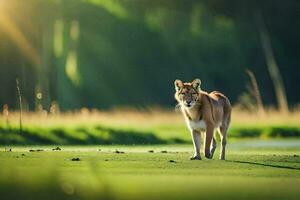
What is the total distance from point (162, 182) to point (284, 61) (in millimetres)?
22424

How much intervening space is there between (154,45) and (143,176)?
23.7 metres

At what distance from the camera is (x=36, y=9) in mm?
27000

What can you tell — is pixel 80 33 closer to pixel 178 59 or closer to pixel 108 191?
pixel 178 59

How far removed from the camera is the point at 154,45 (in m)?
32.8

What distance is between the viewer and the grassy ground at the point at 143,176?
7496 millimetres

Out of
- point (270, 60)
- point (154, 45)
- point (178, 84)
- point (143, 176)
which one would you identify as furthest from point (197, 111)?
point (154, 45)

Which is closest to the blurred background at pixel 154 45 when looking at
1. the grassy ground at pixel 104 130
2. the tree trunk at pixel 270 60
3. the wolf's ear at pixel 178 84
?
the tree trunk at pixel 270 60

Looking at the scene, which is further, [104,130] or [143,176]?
[104,130]

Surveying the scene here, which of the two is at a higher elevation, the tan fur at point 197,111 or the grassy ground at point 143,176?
the tan fur at point 197,111

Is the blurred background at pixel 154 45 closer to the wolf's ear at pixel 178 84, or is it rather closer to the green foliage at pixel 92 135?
the green foliage at pixel 92 135

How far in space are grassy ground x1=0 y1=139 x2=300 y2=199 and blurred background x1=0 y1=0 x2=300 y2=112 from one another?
14.5 m

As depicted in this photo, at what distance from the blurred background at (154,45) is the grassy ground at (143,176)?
47.7 feet

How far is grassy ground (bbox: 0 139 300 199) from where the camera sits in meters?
7.50

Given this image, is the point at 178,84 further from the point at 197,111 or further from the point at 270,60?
the point at 270,60
